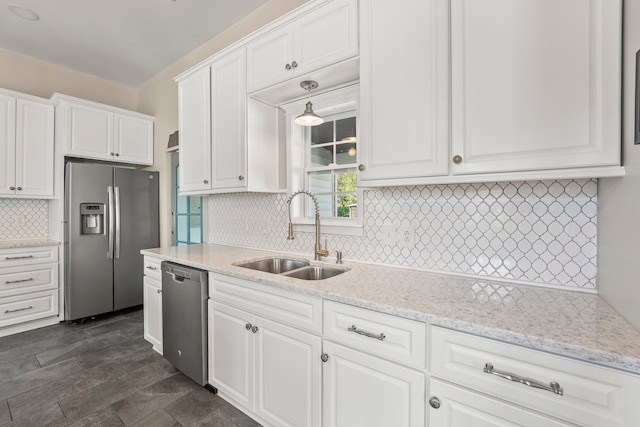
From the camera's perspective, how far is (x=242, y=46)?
2.16m

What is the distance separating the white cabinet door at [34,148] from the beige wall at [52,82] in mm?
506

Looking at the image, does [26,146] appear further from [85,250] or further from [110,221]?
[85,250]

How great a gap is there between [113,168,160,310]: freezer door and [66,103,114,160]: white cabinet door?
345 millimetres

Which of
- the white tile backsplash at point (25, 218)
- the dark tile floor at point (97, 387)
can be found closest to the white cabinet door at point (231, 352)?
the dark tile floor at point (97, 387)

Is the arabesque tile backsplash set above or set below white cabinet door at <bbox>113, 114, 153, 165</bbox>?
below

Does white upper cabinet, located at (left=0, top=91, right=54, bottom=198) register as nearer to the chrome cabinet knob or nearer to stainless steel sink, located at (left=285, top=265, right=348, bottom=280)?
stainless steel sink, located at (left=285, top=265, right=348, bottom=280)

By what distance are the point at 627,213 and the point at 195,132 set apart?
278 centimetres

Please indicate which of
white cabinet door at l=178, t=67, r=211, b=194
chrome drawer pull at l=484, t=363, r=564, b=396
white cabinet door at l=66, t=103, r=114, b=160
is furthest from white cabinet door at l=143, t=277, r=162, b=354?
chrome drawer pull at l=484, t=363, r=564, b=396

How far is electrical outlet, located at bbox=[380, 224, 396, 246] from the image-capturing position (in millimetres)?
1818

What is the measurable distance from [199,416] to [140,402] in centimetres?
47

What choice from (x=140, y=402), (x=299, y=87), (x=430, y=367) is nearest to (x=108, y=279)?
(x=140, y=402)

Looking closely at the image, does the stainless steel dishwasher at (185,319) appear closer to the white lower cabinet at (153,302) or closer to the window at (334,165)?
the white lower cabinet at (153,302)

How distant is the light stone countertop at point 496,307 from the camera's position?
82 cm

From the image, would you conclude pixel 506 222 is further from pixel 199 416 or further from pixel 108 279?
pixel 108 279
